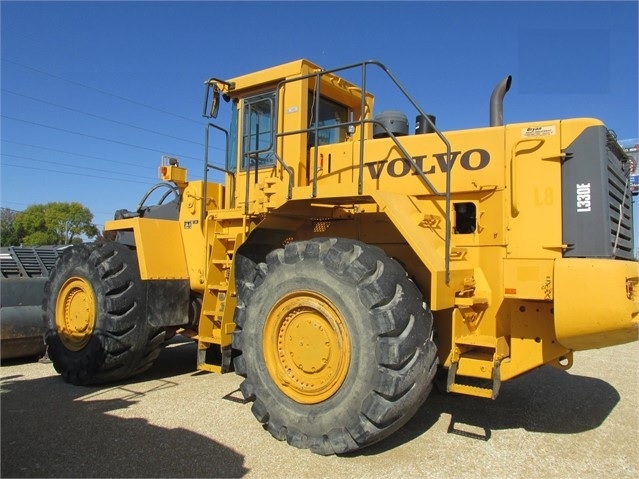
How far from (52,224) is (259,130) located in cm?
5738

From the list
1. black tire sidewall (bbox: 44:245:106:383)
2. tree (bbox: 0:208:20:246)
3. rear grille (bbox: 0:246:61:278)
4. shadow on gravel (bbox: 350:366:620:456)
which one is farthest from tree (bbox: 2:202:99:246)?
shadow on gravel (bbox: 350:366:620:456)

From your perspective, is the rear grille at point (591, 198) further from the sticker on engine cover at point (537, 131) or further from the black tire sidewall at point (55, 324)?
the black tire sidewall at point (55, 324)

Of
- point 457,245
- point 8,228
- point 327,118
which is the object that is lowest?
point 457,245

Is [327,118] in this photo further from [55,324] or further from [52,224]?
[52,224]

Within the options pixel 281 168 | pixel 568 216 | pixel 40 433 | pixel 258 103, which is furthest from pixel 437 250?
pixel 40 433

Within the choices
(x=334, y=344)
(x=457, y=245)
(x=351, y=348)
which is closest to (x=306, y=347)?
(x=334, y=344)

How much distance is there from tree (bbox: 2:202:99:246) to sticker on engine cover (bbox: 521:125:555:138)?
55034 millimetres

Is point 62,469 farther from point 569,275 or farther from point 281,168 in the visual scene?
point 569,275

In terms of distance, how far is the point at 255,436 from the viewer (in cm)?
462

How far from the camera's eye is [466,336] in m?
4.53

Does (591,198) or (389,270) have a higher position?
(591,198)

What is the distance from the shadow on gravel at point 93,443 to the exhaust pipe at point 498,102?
154 inches

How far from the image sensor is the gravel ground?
13.2ft

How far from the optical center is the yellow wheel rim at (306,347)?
13.9ft
